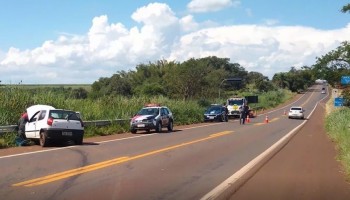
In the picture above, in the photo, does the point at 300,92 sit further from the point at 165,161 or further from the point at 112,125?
the point at 165,161

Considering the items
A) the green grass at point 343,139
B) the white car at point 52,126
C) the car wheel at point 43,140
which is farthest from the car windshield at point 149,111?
the car wheel at point 43,140

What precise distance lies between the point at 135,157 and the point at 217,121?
33.2m

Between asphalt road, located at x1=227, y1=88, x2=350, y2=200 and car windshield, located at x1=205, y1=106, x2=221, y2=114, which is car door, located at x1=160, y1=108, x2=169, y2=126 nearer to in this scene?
asphalt road, located at x1=227, y1=88, x2=350, y2=200

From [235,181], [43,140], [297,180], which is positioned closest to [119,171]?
[235,181]

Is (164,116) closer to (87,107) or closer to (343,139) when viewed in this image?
(87,107)

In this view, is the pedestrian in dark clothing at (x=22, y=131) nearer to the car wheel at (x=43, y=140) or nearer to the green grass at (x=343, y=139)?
the car wheel at (x=43, y=140)

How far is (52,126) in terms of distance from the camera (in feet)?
61.0

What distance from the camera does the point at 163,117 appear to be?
30.2m

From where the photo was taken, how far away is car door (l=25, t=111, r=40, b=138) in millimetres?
19266

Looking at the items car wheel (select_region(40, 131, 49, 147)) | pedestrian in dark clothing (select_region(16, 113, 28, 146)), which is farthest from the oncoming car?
car wheel (select_region(40, 131, 49, 147))

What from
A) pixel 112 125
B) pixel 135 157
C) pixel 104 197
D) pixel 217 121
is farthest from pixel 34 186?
pixel 217 121

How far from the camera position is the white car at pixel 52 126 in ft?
61.2

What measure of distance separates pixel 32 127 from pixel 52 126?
1265mm

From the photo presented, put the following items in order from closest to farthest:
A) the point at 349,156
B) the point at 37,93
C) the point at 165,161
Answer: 1. the point at 349,156
2. the point at 165,161
3. the point at 37,93
